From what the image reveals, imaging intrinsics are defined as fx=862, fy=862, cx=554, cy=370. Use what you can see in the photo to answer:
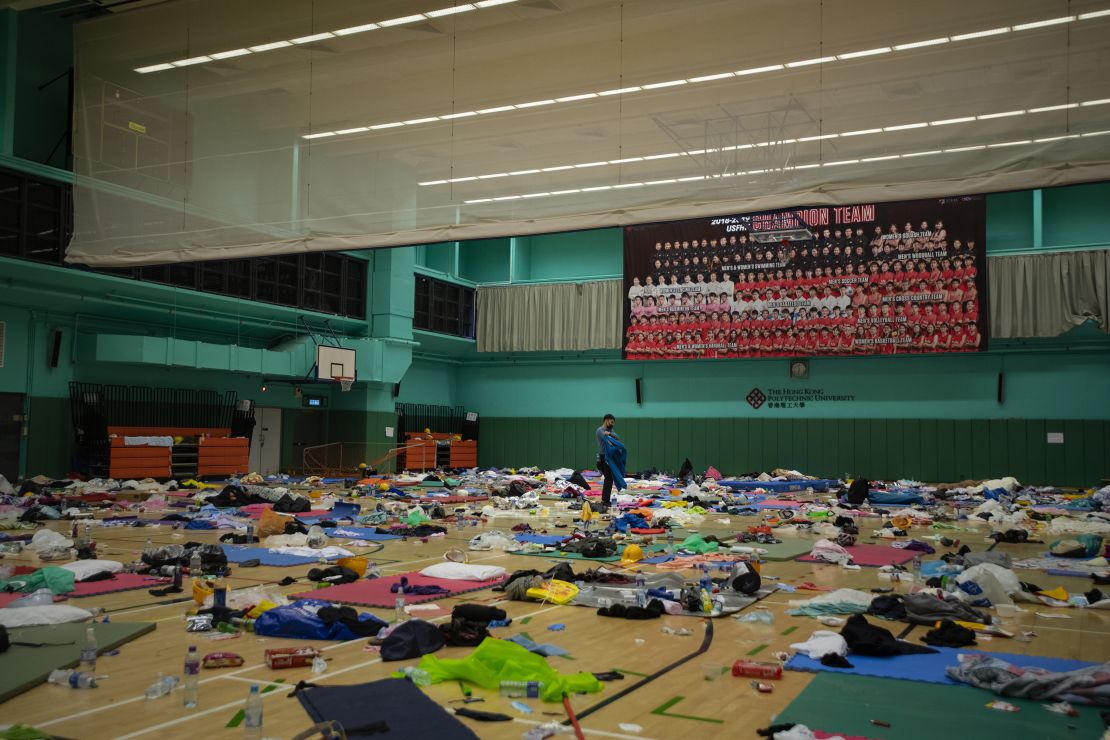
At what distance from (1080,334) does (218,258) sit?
2399cm

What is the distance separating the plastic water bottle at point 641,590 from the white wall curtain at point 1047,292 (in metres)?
21.1

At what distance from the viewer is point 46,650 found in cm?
595

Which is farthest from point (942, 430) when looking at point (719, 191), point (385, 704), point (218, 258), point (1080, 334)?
point (385, 704)

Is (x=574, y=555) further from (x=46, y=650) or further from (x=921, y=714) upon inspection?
(x=921, y=714)

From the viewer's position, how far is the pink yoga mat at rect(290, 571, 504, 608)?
805cm

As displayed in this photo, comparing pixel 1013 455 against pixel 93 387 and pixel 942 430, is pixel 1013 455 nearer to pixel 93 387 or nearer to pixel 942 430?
pixel 942 430

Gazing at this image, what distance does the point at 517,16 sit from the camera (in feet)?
43.3

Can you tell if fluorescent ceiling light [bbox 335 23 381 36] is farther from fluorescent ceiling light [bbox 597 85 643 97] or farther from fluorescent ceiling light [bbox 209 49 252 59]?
fluorescent ceiling light [bbox 597 85 643 97]

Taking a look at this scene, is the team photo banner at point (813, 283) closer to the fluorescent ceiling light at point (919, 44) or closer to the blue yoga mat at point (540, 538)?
the fluorescent ceiling light at point (919, 44)

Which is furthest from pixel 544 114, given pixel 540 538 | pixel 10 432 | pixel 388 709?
pixel 10 432

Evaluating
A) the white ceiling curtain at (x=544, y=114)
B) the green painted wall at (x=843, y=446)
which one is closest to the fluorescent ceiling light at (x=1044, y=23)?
the white ceiling curtain at (x=544, y=114)

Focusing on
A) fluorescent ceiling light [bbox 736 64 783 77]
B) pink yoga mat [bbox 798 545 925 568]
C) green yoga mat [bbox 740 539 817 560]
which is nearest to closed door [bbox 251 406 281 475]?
green yoga mat [bbox 740 539 817 560]

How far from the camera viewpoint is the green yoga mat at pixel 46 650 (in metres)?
5.25

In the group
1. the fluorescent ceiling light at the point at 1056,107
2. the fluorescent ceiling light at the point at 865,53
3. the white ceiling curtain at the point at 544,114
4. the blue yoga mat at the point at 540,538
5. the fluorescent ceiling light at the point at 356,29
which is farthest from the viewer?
the fluorescent ceiling light at the point at 356,29
